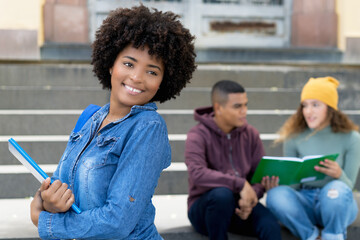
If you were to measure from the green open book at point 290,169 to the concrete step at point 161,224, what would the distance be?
36 centimetres

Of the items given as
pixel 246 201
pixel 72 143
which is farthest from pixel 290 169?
pixel 72 143

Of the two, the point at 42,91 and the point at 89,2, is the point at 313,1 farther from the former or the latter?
the point at 42,91

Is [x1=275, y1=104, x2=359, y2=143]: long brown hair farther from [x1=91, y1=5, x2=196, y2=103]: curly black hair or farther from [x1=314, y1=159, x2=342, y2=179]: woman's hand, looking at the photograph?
[x1=91, y1=5, x2=196, y2=103]: curly black hair

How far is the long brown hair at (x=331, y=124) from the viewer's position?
338 cm

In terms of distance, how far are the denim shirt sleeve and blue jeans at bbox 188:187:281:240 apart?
63.6 inches

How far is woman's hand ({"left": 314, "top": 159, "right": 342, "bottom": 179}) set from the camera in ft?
10.1

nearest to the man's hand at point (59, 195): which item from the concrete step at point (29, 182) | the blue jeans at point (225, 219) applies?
the blue jeans at point (225, 219)

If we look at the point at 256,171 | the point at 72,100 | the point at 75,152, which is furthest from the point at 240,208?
the point at 72,100

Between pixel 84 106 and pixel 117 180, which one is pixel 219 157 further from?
pixel 84 106

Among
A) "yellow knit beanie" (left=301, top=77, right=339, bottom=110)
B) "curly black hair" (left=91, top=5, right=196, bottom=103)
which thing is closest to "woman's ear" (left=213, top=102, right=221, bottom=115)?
"yellow knit beanie" (left=301, top=77, right=339, bottom=110)

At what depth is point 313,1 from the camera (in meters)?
6.83

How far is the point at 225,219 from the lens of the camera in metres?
2.88

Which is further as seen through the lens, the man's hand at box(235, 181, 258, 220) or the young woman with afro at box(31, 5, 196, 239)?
the man's hand at box(235, 181, 258, 220)

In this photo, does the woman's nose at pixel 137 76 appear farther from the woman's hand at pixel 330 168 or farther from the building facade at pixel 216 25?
the building facade at pixel 216 25
